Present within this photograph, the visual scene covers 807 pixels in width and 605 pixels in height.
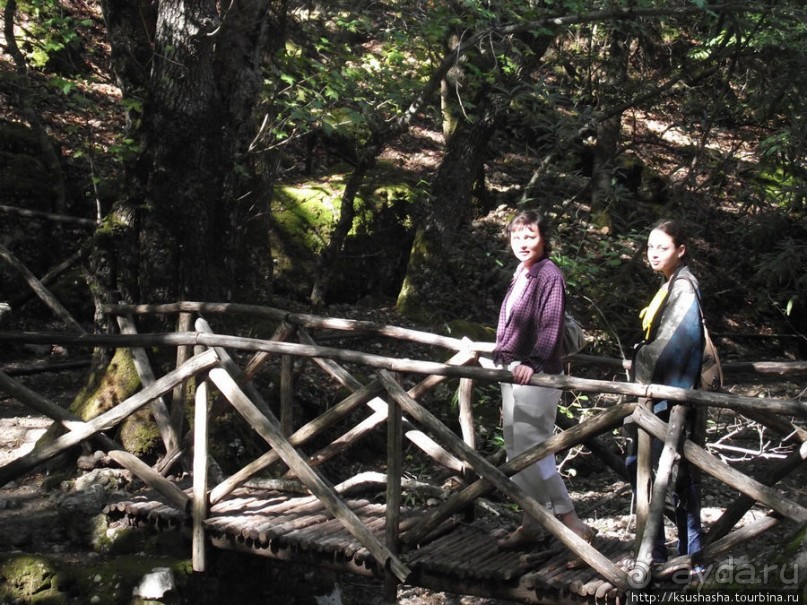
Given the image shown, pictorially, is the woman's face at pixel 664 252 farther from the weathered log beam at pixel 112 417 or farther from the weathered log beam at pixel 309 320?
the weathered log beam at pixel 112 417

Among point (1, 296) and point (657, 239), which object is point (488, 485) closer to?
point (657, 239)

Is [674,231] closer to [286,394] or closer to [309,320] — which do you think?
[309,320]

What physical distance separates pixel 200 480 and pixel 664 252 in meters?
3.30

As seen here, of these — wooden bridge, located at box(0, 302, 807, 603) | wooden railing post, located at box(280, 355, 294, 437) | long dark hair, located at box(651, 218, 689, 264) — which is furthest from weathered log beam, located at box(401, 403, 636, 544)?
wooden railing post, located at box(280, 355, 294, 437)

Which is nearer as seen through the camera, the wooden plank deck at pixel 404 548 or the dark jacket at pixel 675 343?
the dark jacket at pixel 675 343

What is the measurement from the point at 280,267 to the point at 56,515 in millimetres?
5470

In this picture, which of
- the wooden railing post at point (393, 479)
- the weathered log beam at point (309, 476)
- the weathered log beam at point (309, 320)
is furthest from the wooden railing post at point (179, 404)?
the wooden railing post at point (393, 479)

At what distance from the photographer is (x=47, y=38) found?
24.5ft

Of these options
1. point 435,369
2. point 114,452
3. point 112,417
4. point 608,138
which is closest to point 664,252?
point 435,369

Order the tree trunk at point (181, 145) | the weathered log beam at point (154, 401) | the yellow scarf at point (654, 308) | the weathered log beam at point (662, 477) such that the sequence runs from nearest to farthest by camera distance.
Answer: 1. the weathered log beam at point (662, 477)
2. the yellow scarf at point (654, 308)
3. the weathered log beam at point (154, 401)
4. the tree trunk at point (181, 145)

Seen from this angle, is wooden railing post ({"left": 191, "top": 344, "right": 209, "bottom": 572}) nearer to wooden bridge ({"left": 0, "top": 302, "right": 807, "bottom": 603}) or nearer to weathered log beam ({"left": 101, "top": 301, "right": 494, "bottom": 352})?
wooden bridge ({"left": 0, "top": 302, "right": 807, "bottom": 603})

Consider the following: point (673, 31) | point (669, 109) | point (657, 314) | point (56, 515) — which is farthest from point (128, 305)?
point (669, 109)

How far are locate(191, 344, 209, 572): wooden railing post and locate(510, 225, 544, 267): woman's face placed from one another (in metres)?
2.40

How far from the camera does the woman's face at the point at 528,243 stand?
Answer: 14.8ft
